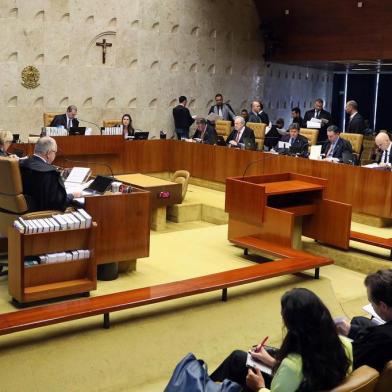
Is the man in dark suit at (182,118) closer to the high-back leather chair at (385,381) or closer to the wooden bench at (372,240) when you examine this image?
the wooden bench at (372,240)

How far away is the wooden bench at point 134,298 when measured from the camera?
4.12 meters

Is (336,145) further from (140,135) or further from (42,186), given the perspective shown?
(42,186)

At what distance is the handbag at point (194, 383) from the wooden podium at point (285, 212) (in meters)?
3.31

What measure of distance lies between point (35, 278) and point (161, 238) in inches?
96.2

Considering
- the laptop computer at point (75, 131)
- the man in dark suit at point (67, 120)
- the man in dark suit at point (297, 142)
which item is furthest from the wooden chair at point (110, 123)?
the man in dark suit at point (297, 142)

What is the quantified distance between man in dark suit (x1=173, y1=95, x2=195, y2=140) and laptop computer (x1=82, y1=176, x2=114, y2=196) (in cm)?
715

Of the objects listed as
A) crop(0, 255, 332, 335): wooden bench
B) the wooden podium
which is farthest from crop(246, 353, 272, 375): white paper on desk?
the wooden podium

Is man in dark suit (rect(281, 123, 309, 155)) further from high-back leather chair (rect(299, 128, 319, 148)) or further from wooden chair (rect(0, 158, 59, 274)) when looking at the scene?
wooden chair (rect(0, 158, 59, 274))

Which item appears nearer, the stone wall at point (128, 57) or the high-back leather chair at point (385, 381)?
the high-back leather chair at point (385, 381)

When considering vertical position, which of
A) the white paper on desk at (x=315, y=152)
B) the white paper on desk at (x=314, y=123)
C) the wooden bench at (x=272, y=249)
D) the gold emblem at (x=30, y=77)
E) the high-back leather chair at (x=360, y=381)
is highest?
the gold emblem at (x=30, y=77)

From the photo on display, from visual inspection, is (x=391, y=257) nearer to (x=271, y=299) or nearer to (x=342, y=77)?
(x=271, y=299)

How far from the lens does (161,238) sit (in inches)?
281

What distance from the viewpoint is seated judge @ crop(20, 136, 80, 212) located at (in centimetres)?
515

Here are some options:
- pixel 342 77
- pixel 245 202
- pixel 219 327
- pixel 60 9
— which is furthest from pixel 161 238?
pixel 342 77
